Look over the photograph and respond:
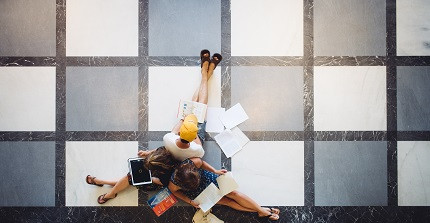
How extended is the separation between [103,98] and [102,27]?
0.66 meters

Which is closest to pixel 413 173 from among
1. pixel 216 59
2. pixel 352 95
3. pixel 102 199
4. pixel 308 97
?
pixel 352 95

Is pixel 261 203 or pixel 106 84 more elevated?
pixel 106 84

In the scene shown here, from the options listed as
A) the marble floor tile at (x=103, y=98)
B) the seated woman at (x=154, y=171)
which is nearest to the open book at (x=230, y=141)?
the seated woman at (x=154, y=171)

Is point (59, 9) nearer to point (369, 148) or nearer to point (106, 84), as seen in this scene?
point (106, 84)

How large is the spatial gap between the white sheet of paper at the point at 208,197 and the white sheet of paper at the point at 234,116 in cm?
57

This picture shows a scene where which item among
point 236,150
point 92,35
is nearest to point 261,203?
point 236,150

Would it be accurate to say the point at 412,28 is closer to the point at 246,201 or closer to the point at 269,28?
the point at 269,28

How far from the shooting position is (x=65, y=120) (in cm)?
309

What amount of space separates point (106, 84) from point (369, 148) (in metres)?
2.48

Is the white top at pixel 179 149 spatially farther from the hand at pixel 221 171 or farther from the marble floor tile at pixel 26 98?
the marble floor tile at pixel 26 98

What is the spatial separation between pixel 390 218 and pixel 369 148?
67cm

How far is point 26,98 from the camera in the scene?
10.2ft

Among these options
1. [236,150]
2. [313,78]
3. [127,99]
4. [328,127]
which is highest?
[313,78]

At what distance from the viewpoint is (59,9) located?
3.12 meters
